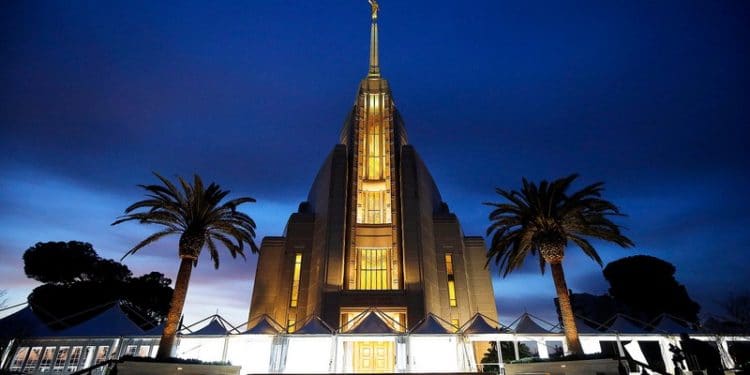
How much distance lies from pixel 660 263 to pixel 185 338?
71544mm

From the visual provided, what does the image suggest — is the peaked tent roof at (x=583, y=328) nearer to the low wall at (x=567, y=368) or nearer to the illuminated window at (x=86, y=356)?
the low wall at (x=567, y=368)

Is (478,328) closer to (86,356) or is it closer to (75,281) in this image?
(86,356)

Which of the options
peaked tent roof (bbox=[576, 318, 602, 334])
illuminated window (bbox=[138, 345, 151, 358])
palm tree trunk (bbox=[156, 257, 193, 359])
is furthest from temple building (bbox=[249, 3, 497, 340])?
palm tree trunk (bbox=[156, 257, 193, 359])

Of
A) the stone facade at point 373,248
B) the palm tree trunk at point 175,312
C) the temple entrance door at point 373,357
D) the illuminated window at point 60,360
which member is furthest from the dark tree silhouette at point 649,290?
the illuminated window at point 60,360

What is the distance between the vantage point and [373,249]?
37125 millimetres

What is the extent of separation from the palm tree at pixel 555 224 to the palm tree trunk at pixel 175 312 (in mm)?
20226

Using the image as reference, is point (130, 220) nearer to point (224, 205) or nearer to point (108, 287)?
point (224, 205)

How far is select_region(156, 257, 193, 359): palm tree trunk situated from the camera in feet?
62.1

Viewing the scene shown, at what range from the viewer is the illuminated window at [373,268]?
35.6 meters

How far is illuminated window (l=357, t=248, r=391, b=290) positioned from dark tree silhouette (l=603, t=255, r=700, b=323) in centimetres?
5041

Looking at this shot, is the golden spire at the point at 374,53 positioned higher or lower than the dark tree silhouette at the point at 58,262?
higher

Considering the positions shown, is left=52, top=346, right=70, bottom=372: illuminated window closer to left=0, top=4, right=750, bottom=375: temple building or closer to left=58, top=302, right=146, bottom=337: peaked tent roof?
left=0, top=4, right=750, bottom=375: temple building

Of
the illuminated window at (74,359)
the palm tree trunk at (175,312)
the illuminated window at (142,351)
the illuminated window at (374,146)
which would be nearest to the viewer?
the palm tree trunk at (175,312)

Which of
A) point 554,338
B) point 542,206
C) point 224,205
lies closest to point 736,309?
point 554,338
